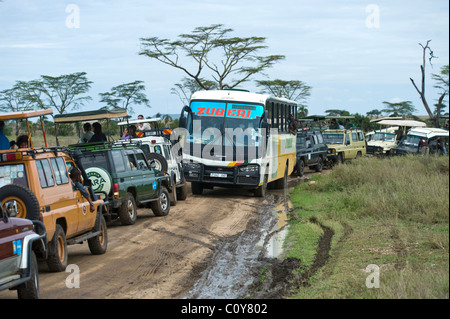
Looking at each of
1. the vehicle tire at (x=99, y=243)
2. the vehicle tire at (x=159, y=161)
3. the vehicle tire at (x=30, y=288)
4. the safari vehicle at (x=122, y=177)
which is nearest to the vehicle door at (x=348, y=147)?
the vehicle tire at (x=159, y=161)

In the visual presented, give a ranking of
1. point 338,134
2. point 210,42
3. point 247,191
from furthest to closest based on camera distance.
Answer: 1. point 210,42
2. point 338,134
3. point 247,191

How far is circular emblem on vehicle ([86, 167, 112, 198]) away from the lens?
46.1 ft

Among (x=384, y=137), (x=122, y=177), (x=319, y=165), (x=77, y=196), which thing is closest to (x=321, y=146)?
(x=319, y=165)

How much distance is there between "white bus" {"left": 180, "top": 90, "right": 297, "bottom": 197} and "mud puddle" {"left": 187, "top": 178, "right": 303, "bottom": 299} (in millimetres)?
5118

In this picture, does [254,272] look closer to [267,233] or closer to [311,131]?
[267,233]

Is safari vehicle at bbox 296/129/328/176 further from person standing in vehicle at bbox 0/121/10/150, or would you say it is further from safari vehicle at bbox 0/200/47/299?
safari vehicle at bbox 0/200/47/299

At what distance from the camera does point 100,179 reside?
1414 centimetres

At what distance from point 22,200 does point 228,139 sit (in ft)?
41.7

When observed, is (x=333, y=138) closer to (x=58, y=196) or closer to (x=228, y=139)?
(x=228, y=139)

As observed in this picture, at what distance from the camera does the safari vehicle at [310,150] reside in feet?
98.8

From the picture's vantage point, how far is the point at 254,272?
10109mm

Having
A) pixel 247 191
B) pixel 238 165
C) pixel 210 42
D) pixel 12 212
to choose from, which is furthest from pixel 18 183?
pixel 210 42

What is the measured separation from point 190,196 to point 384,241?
37.7 feet

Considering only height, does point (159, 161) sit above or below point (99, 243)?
above
